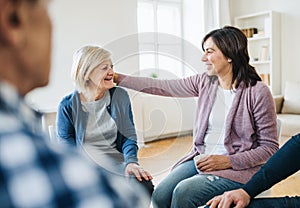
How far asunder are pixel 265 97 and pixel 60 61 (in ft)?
8.25

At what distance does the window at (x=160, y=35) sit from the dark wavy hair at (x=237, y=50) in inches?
87.7

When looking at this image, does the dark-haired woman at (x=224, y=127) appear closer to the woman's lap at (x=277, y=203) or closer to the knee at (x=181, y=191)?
the knee at (x=181, y=191)

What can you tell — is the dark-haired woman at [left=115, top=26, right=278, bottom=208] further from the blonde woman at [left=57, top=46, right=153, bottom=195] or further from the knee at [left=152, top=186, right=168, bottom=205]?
the blonde woman at [left=57, top=46, right=153, bottom=195]

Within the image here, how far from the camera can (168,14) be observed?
4789 millimetres

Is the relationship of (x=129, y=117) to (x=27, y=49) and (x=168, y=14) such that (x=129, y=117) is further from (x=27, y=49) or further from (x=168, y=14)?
(x=168, y=14)

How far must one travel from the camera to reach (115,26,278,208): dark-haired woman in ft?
4.33

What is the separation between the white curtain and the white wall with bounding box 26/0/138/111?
1232 mm

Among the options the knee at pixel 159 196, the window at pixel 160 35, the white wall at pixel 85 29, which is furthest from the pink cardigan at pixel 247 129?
the window at pixel 160 35

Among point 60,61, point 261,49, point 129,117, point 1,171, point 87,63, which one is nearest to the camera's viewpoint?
point 1,171

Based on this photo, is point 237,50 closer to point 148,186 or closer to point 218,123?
point 218,123

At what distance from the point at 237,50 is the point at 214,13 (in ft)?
11.8

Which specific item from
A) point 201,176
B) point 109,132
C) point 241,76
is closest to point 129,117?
point 109,132

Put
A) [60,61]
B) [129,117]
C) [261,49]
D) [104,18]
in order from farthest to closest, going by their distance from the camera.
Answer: [261,49] < [104,18] < [60,61] < [129,117]

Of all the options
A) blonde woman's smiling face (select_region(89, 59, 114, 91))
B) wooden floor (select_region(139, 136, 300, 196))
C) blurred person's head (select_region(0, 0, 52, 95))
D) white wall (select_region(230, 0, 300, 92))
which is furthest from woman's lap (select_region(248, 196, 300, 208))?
white wall (select_region(230, 0, 300, 92))
